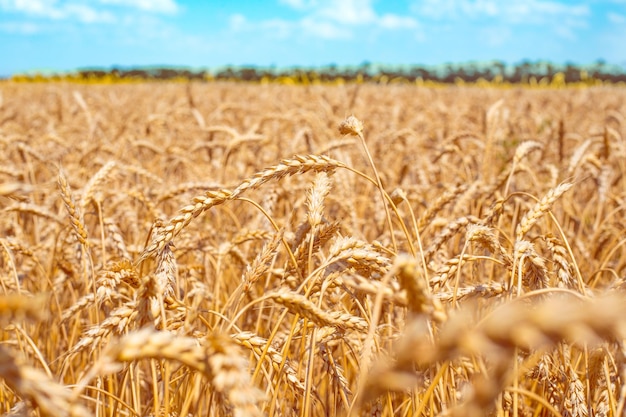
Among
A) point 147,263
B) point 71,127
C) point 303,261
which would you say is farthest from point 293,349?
point 71,127

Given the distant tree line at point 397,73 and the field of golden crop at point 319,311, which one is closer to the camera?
the field of golden crop at point 319,311

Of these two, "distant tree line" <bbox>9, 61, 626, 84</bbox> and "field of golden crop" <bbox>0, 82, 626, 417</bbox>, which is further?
"distant tree line" <bbox>9, 61, 626, 84</bbox>

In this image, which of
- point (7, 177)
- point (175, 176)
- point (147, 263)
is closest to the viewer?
point (147, 263)

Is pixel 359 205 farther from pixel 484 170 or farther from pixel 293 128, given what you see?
pixel 293 128

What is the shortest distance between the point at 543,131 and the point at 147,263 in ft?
19.1

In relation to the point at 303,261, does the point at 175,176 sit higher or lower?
lower

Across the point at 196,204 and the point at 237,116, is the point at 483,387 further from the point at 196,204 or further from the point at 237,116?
the point at 237,116

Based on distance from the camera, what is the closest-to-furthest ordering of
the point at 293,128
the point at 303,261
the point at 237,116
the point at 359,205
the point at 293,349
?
the point at 303,261 < the point at 293,349 < the point at 359,205 < the point at 293,128 < the point at 237,116

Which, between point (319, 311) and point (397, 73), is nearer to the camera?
point (319, 311)

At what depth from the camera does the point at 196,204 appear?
1.42 m

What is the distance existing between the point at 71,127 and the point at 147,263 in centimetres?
476

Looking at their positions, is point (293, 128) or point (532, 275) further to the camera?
point (293, 128)

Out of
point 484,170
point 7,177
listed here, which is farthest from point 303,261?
point 7,177

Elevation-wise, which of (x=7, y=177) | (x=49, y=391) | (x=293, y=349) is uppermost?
(x=49, y=391)
